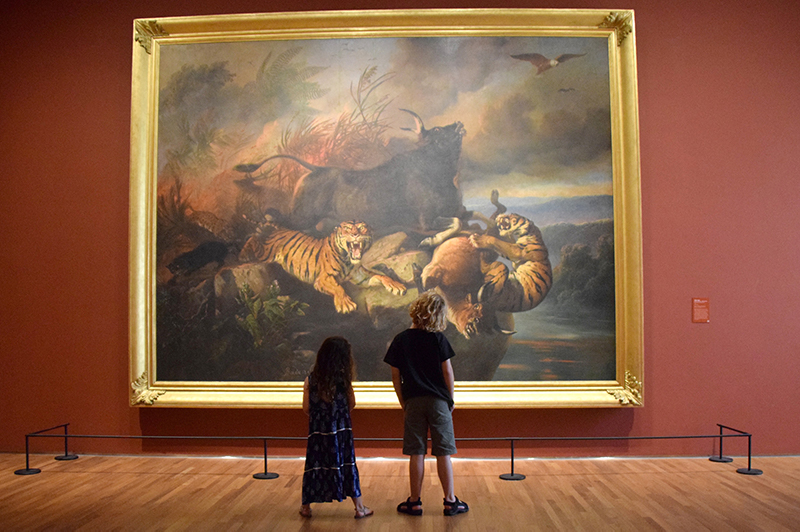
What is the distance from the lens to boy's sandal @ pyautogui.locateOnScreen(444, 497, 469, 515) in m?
5.24

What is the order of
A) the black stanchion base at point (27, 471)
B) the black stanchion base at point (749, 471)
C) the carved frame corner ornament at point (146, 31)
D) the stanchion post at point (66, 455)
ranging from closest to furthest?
the black stanchion base at point (749, 471) < the black stanchion base at point (27, 471) < the stanchion post at point (66, 455) < the carved frame corner ornament at point (146, 31)

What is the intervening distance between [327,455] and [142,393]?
3.25m

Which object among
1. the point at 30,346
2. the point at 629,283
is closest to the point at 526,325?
the point at 629,283

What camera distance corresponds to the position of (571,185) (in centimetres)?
730

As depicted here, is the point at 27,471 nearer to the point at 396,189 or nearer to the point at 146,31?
the point at 396,189

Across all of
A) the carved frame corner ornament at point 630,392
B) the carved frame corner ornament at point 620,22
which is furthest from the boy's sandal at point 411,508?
the carved frame corner ornament at point 620,22

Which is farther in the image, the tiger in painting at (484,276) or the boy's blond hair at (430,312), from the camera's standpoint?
the tiger in painting at (484,276)

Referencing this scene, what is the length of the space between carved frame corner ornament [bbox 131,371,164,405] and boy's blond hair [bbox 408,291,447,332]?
3.87 meters

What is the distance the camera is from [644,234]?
739 cm

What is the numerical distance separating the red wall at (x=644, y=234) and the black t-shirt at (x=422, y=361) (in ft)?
7.72

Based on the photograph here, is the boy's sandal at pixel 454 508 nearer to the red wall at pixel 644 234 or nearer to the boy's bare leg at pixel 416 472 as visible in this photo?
the boy's bare leg at pixel 416 472

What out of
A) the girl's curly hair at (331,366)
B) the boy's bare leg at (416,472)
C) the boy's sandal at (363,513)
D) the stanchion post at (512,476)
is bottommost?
the stanchion post at (512,476)

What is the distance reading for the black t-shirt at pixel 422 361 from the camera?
5.11m

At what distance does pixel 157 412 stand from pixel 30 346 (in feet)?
5.97
